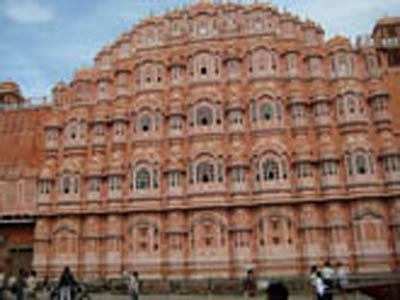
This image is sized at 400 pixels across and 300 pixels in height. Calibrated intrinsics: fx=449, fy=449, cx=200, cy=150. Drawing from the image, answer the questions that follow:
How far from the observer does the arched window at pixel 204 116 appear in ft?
99.1

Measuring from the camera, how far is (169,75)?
32.2 metres

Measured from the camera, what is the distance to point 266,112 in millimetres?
29812

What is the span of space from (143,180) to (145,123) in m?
4.09

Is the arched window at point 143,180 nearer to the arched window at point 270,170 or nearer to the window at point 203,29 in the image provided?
the arched window at point 270,170

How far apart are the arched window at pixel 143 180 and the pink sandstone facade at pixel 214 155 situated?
0.33 ft

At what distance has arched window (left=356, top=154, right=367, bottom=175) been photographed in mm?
27359

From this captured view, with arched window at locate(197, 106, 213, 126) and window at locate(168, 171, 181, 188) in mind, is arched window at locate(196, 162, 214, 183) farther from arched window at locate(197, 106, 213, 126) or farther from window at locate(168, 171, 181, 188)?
arched window at locate(197, 106, 213, 126)

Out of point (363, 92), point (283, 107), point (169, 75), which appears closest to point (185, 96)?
point (169, 75)

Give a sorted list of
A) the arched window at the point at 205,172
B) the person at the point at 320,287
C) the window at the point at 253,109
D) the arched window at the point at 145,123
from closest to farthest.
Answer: the person at the point at 320,287 → the arched window at the point at 205,172 → the window at the point at 253,109 → the arched window at the point at 145,123

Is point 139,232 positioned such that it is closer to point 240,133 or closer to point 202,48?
point 240,133

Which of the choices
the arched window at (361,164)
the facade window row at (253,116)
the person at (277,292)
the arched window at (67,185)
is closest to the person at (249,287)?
the arched window at (361,164)

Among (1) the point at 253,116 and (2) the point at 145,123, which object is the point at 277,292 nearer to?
(1) the point at 253,116

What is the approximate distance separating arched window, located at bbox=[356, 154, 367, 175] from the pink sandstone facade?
0.06 metres

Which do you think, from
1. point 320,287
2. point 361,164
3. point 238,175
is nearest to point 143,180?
point 238,175
